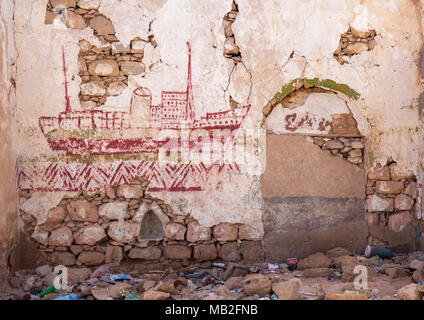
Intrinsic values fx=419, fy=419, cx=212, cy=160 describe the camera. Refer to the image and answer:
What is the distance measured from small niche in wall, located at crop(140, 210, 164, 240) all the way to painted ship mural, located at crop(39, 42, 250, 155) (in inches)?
28.1

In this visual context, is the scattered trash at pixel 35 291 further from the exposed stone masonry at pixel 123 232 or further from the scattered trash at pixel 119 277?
the scattered trash at pixel 119 277

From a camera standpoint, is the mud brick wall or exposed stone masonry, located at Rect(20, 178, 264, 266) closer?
exposed stone masonry, located at Rect(20, 178, 264, 266)

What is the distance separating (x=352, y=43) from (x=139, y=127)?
2.58 meters

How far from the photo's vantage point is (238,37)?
4652 mm

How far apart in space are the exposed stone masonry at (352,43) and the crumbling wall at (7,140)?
3535 millimetres

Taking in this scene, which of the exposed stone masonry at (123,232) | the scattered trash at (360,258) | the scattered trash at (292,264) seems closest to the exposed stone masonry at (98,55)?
the exposed stone masonry at (123,232)

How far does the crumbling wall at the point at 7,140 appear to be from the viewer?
4113 mm

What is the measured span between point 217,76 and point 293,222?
72.9 inches

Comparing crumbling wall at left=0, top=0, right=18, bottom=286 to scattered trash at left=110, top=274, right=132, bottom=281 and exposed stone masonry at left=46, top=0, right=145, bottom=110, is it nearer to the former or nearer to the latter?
exposed stone masonry at left=46, top=0, right=145, bottom=110

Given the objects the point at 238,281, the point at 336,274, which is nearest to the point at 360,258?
the point at 336,274

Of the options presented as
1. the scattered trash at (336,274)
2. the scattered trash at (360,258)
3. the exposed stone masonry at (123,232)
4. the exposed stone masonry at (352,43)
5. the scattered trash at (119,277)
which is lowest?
the scattered trash at (119,277)

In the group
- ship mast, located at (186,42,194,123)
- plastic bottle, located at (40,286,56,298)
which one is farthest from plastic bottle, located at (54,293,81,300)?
ship mast, located at (186,42,194,123)

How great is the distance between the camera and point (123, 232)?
451 centimetres

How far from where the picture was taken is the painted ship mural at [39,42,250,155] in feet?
14.8
